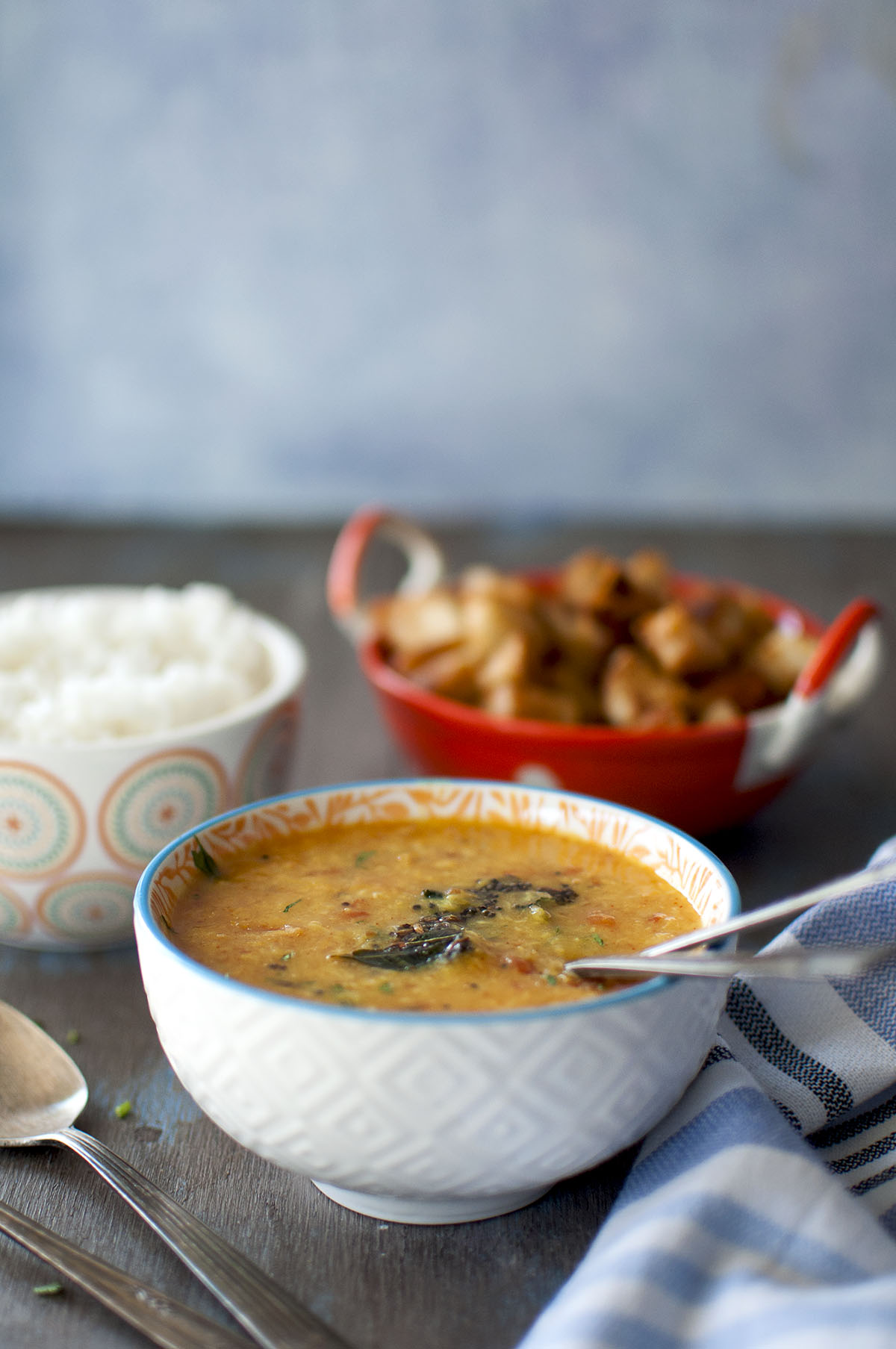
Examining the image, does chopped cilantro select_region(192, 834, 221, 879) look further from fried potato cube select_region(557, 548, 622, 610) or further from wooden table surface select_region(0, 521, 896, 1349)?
fried potato cube select_region(557, 548, 622, 610)

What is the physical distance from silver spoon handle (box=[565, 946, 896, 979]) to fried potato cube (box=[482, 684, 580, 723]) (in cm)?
71

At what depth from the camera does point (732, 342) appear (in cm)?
444

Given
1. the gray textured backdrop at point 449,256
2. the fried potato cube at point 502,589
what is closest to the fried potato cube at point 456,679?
the fried potato cube at point 502,589

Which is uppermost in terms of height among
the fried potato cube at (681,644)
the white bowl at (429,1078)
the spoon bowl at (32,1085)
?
the white bowl at (429,1078)

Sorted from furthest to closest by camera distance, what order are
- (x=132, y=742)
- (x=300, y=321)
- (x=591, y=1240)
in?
1. (x=300, y=321)
2. (x=132, y=742)
3. (x=591, y=1240)

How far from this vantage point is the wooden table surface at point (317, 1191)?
3.13ft

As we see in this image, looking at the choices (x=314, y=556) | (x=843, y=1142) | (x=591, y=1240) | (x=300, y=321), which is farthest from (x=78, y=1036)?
(x=300, y=321)

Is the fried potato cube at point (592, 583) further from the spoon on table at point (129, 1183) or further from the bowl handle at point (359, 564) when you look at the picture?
the spoon on table at point (129, 1183)

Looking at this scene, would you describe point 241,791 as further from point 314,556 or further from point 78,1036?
point 314,556

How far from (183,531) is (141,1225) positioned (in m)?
3.02

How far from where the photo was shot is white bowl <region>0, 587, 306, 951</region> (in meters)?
1.39

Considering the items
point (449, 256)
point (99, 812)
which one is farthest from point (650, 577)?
point (449, 256)

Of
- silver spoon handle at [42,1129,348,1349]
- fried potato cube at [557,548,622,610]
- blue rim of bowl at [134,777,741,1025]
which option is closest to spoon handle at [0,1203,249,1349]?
silver spoon handle at [42,1129,348,1349]

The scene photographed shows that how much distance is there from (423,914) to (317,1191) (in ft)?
0.83
